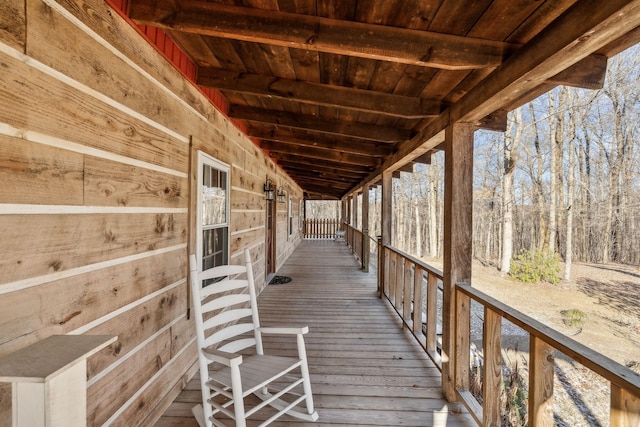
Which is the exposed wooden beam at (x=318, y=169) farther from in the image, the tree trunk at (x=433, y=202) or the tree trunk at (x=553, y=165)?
the tree trunk at (x=433, y=202)

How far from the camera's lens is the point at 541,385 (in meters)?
1.39

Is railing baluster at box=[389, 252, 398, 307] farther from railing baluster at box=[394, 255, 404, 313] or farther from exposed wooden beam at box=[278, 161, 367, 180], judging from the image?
exposed wooden beam at box=[278, 161, 367, 180]

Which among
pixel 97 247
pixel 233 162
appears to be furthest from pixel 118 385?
pixel 233 162

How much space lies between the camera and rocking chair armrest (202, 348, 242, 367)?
5.13 ft

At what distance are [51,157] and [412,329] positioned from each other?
3.35m

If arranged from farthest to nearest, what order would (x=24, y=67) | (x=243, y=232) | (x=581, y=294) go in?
1. (x=581, y=294)
2. (x=243, y=232)
3. (x=24, y=67)

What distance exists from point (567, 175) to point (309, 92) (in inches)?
520

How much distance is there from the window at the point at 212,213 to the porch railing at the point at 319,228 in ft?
39.6

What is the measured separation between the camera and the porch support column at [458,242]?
2203 millimetres

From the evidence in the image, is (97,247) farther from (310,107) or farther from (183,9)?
(310,107)

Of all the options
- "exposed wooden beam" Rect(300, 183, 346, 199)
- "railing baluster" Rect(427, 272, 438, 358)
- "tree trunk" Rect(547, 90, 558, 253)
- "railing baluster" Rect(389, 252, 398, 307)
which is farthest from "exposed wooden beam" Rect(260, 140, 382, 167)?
"tree trunk" Rect(547, 90, 558, 253)

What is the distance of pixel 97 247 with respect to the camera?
1445 millimetres

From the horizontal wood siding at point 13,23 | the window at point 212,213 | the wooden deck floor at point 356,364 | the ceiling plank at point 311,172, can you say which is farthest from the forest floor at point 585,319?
the horizontal wood siding at point 13,23

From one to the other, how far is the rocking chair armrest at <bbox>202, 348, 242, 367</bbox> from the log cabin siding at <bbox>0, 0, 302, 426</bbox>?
0.44 m
